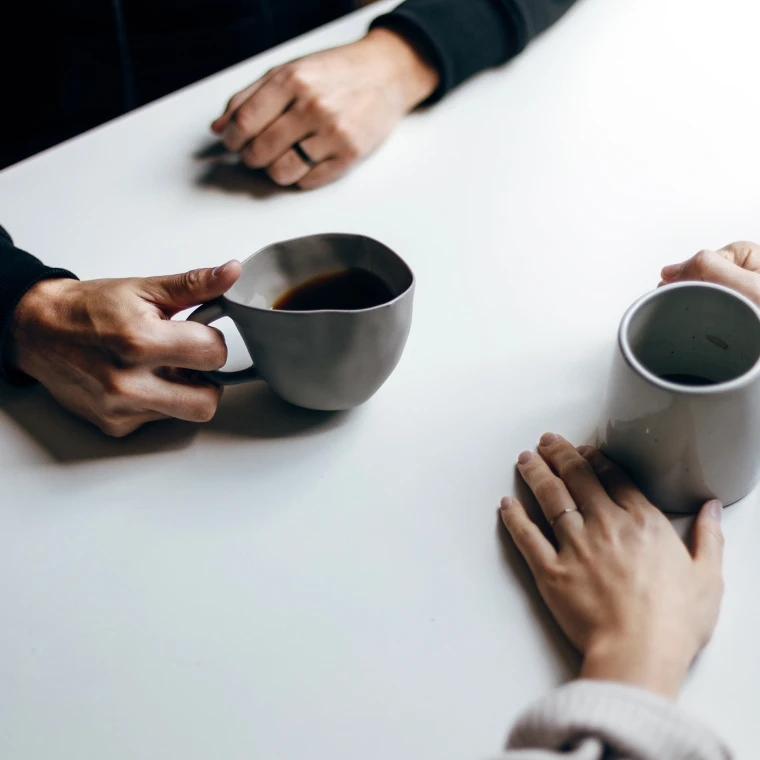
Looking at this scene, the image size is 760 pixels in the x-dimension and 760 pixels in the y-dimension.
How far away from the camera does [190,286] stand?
60 cm

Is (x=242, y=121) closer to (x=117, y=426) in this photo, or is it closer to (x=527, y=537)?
(x=117, y=426)

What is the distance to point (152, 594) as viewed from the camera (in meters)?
0.54

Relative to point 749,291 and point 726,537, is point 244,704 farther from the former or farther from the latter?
point 749,291

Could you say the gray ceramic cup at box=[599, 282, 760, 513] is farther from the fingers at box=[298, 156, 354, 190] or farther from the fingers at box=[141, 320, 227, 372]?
the fingers at box=[298, 156, 354, 190]

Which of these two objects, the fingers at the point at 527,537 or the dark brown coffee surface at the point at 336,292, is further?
the dark brown coffee surface at the point at 336,292

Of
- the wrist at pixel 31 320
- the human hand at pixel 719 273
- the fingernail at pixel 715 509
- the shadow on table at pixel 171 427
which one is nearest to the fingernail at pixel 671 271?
the human hand at pixel 719 273

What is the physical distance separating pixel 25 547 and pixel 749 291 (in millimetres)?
596

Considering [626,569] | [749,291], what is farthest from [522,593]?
[749,291]

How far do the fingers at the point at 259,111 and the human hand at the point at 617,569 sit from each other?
1.69 feet

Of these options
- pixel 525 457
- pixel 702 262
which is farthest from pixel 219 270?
pixel 702 262

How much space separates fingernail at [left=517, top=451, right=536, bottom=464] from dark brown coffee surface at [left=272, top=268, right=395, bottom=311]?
0.56 feet

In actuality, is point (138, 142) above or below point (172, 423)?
above

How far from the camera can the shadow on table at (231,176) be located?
2.82 ft

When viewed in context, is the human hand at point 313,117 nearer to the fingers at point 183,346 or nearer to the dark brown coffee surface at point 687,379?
the fingers at point 183,346
